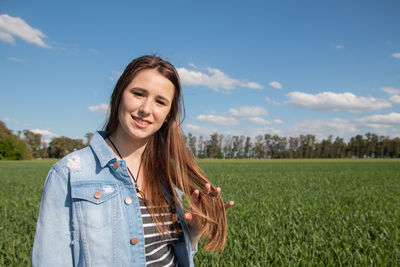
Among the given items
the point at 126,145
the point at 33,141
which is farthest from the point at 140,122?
the point at 33,141

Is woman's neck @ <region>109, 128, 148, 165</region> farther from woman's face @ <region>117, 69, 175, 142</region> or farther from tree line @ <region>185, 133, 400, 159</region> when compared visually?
tree line @ <region>185, 133, 400, 159</region>

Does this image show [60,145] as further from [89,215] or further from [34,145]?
[89,215]

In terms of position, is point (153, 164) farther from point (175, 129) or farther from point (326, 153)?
point (326, 153)

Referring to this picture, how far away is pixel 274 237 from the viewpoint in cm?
507

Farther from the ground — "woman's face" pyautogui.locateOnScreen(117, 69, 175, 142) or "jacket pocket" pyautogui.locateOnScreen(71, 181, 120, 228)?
"woman's face" pyautogui.locateOnScreen(117, 69, 175, 142)

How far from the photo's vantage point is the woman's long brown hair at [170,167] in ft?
6.06

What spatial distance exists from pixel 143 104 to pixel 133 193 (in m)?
0.54

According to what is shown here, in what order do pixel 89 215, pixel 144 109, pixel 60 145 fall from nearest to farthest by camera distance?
pixel 89 215 → pixel 144 109 → pixel 60 145

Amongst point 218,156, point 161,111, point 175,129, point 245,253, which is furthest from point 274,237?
point 218,156

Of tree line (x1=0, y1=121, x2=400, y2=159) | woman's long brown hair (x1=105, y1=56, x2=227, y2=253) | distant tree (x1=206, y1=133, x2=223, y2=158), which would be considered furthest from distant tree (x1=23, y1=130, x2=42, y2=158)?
woman's long brown hair (x1=105, y1=56, x2=227, y2=253)

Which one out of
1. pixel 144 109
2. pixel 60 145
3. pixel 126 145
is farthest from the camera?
pixel 60 145

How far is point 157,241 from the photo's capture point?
1775mm

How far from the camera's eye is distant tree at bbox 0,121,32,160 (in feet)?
271

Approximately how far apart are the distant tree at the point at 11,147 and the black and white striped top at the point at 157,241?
9810 centimetres
